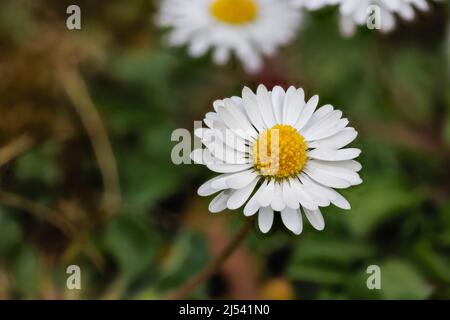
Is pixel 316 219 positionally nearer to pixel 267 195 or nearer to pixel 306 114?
pixel 267 195

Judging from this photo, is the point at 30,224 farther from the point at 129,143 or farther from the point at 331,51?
the point at 331,51

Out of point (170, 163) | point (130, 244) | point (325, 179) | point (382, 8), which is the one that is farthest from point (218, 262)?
point (382, 8)

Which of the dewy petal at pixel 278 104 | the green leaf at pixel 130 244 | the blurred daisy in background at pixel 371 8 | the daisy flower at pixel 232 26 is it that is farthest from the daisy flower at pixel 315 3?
the green leaf at pixel 130 244

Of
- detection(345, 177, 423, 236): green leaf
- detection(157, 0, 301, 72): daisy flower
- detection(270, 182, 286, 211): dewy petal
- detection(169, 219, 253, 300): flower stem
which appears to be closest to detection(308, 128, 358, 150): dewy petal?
detection(270, 182, 286, 211): dewy petal

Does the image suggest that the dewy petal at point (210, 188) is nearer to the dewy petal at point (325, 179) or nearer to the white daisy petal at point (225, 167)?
the white daisy petal at point (225, 167)

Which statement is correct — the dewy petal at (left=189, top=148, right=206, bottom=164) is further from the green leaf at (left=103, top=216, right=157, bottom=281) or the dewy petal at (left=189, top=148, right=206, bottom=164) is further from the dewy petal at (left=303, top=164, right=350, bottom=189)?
the green leaf at (left=103, top=216, right=157, bottom=281)

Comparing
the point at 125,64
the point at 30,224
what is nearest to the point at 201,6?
the point at 125,64

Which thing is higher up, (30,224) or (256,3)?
(256,3)
